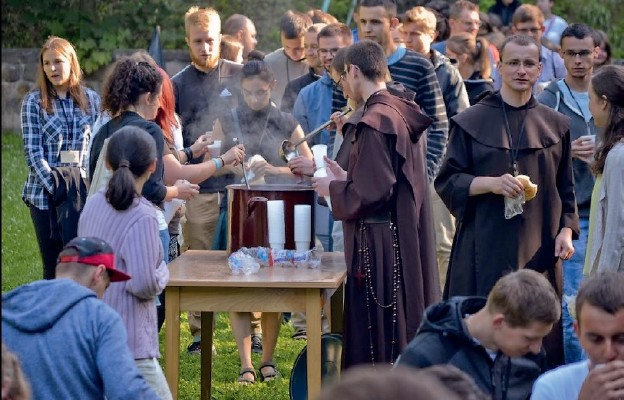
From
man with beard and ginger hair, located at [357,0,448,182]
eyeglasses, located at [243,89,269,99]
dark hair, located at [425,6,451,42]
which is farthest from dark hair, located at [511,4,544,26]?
eyeglasses, located at [243,89,269,99]

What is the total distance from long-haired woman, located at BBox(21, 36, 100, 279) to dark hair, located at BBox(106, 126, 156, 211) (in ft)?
8.78

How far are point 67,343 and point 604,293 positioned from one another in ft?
5.42

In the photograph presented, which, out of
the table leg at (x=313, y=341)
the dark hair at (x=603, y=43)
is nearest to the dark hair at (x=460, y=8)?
the dark hair at (x=603, y=43)

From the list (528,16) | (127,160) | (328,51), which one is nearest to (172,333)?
(127,160)

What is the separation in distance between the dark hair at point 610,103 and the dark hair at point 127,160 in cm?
194

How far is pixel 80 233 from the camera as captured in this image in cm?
483

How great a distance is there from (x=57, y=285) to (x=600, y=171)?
8.38ft

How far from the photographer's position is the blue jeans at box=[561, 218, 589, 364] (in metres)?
6.21

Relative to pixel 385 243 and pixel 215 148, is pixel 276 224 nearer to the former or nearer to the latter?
pixel 385 243

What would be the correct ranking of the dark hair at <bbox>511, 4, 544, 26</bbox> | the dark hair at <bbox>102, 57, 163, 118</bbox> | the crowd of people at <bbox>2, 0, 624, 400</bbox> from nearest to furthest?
the crowd of people at <bbox>2, 0, 624, 400</bbox>
the dark hair at <bbox>102, 57, 163, 118</bbox>
the dark hair at <bbox>511, 4, 544, 26</bbox>

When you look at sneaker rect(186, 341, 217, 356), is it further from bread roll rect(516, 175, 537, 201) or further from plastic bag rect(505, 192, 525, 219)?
bread roll rect(516, 175, 537, 201)

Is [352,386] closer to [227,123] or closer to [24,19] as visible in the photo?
[227,123]

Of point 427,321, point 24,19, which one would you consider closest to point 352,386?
point 427,321

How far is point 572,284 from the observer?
6.68 m
